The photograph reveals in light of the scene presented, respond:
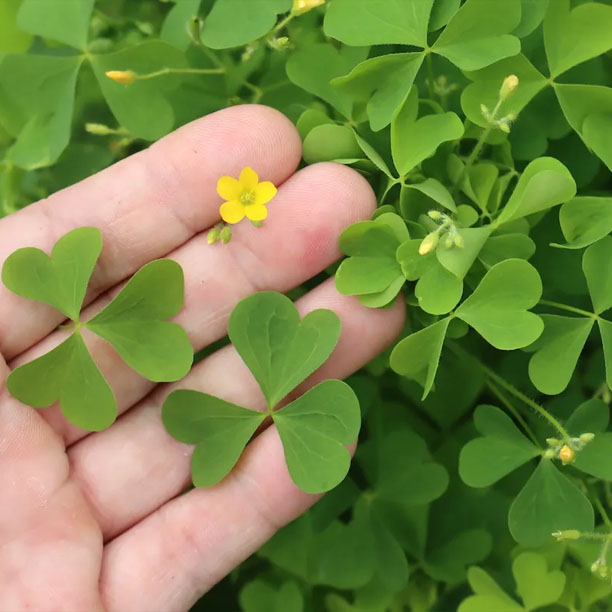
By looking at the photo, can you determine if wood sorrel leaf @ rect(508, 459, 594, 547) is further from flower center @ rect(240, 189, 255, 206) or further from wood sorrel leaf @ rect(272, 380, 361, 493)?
flower center @ rect(240, 189, 255, 206)

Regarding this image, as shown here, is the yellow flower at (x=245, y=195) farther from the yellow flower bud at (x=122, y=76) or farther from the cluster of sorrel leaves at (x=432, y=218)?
the yellow flower bud at (x=122, y=76)

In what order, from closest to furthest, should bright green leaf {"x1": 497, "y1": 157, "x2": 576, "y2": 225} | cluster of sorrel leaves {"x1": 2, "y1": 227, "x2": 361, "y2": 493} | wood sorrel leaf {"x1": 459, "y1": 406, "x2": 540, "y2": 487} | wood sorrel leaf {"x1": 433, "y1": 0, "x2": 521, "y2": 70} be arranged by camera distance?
bright green leaf {"x1": 497, "y1": 157, "x2": 576, "y2": 225}, wood sorrel leaf {"x1": 433, "y1": 0, "x2": 521, "y2": 70}, cluster of sorrel leaves {"x1": 2, "y1": 227, "x2": 361, "y2": 493}, wood sorrel leaf {"x1": 459, "y1": 406, "x2": 540, "y2": 487}

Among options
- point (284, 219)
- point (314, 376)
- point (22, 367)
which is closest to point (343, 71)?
point (284, 219)

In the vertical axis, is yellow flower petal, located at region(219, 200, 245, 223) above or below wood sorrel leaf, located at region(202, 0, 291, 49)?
below

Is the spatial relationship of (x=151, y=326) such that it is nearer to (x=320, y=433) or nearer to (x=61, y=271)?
(x=61, y=271)

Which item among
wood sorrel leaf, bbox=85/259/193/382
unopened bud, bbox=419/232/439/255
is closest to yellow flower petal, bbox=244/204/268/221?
wood sorrel leaf, bbox=85/259/193/382

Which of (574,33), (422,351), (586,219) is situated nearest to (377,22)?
(574,33)
